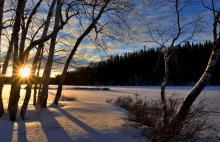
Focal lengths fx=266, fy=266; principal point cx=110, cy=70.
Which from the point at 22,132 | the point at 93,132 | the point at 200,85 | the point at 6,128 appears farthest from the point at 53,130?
the point at 200,85

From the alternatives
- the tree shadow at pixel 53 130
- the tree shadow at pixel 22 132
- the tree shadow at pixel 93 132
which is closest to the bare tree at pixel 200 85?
the tree shadow at pixel 93 132

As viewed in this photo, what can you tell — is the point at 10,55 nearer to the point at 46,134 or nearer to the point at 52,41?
the point at 52,41

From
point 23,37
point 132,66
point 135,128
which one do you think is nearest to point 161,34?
point 135,128

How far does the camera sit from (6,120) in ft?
24.3

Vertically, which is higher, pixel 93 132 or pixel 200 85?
pixel 200 85

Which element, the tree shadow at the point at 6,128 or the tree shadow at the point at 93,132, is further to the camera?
the tree shadow at the point at 93,132

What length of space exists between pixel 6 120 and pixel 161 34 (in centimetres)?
599

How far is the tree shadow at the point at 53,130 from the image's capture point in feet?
19.3

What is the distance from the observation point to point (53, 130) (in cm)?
644

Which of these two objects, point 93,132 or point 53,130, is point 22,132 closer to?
point 53,130

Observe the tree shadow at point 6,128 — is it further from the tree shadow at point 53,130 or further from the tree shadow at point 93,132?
the tree shadow at point 93,132

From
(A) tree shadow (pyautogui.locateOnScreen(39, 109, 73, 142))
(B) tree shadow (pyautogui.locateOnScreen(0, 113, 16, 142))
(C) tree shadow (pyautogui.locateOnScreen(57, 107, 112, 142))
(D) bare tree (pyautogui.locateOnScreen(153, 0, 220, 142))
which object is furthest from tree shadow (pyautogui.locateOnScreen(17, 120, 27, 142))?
(D) bare tree (pyautogui.locateOnScreen(153, 0, 220, 142))

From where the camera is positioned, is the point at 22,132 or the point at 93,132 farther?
the point at 93,132

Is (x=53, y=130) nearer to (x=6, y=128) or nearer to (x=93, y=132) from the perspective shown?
(x=93, y=132)
